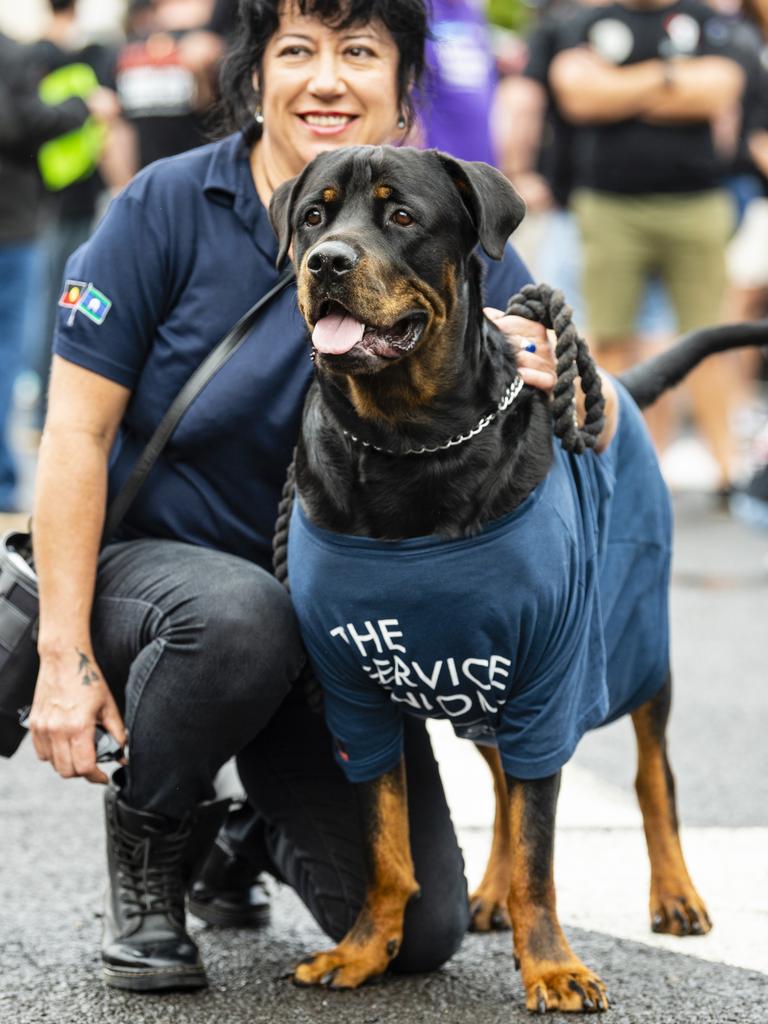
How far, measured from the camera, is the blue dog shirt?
2.95 metres

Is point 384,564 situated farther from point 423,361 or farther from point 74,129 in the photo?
point 74,129

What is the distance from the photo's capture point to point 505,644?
2963mm

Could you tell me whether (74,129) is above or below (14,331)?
above

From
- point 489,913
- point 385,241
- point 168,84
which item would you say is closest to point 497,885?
point 489,913

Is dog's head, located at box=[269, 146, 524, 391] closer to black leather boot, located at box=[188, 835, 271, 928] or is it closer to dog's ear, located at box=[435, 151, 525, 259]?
dog's ear, located at box=[435, 151, 525, 259]

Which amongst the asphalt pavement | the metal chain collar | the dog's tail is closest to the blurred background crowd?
the asphalt pavement

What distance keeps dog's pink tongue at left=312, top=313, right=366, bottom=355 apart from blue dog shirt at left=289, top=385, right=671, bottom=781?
1.12ft

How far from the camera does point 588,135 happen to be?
8.15m

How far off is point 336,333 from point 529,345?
1.46ft

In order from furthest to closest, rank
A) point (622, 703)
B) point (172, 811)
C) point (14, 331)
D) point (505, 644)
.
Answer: point (14, 331)
point (622, 703)
point (172, 811)
point (505, 644)

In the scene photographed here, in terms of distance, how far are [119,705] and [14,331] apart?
469cm

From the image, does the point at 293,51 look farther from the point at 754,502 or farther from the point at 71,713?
the point at 754,502

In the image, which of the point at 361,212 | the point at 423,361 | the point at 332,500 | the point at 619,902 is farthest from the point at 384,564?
the point at 619,902

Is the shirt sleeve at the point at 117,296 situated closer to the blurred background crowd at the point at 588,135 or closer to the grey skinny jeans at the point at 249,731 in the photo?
the grey skinny jeans at the point at 249,731
